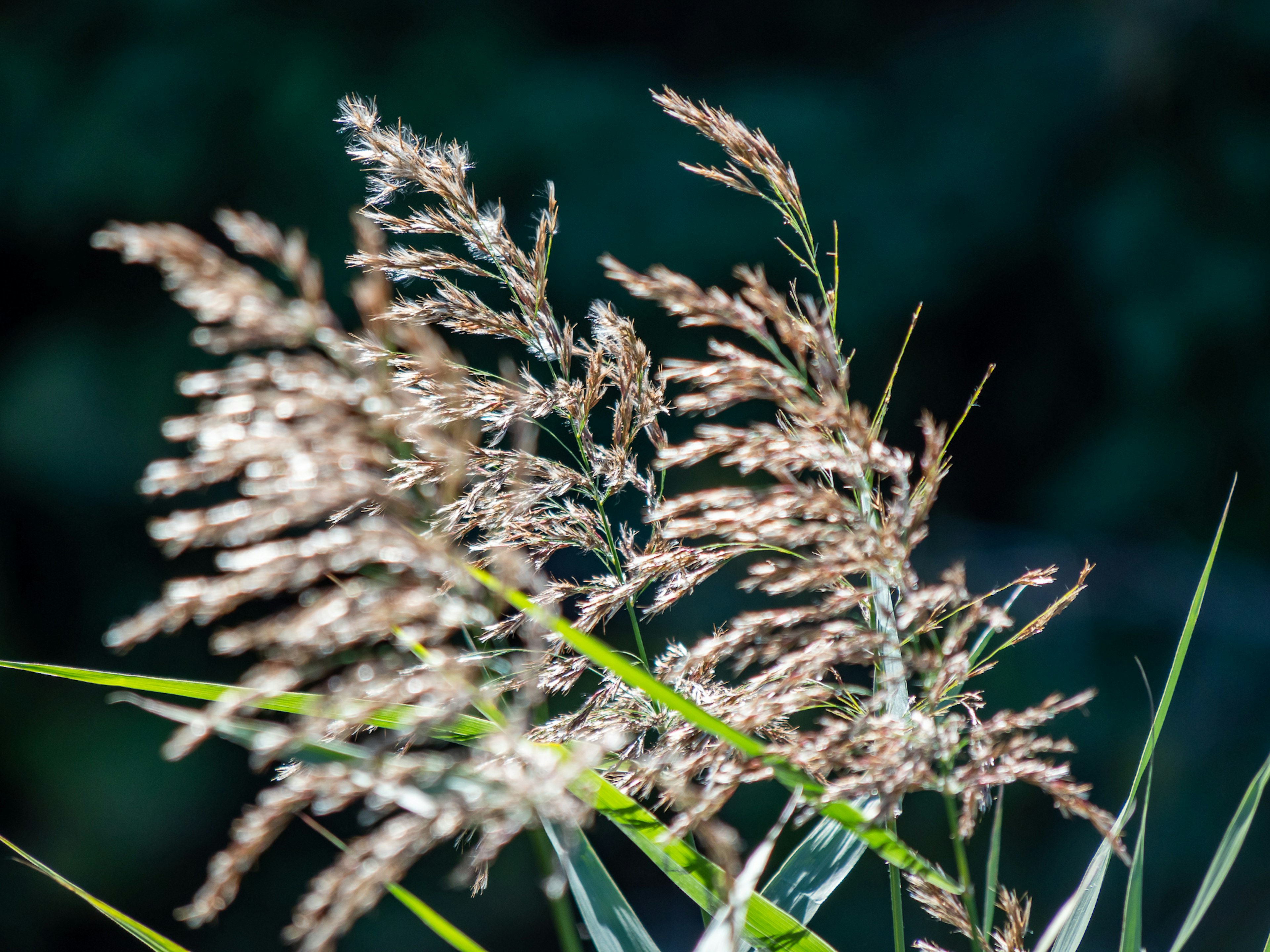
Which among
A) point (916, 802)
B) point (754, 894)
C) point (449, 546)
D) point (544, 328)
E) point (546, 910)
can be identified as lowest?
point (546, 910)

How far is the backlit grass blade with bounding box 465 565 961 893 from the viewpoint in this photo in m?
0.38

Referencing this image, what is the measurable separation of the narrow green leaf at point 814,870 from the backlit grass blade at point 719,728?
0.14 metres

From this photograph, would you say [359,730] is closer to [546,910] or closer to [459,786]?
[459,786]

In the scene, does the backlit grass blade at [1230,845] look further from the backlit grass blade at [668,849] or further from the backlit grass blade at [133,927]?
the backlit grass blade at [133,927]

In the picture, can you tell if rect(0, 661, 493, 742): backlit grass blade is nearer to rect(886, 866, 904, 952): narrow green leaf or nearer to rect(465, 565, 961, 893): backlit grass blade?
rect(465, 565, 961, 893): backlit grass blade

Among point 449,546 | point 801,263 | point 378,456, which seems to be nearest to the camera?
point 378,456

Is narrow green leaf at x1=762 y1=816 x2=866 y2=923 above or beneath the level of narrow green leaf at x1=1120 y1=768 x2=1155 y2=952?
beneath

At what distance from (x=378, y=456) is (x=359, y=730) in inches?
12.1

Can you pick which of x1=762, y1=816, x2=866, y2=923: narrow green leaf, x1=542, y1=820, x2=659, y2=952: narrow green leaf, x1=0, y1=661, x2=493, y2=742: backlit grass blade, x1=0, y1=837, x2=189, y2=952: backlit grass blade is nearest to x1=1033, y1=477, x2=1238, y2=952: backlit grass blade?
x1=762, y1=816, x2=866, y2=923: narrow green leaf

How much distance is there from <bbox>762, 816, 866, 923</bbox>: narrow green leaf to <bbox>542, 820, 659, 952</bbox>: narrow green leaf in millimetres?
89

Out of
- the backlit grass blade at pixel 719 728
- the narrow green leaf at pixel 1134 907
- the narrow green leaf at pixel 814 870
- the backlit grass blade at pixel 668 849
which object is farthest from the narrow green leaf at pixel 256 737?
the narrow green leaf at pixel 1134 907

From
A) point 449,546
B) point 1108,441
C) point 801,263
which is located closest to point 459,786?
point 449,546

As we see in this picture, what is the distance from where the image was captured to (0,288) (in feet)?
10.3

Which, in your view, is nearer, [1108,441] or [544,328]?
[544,328]
